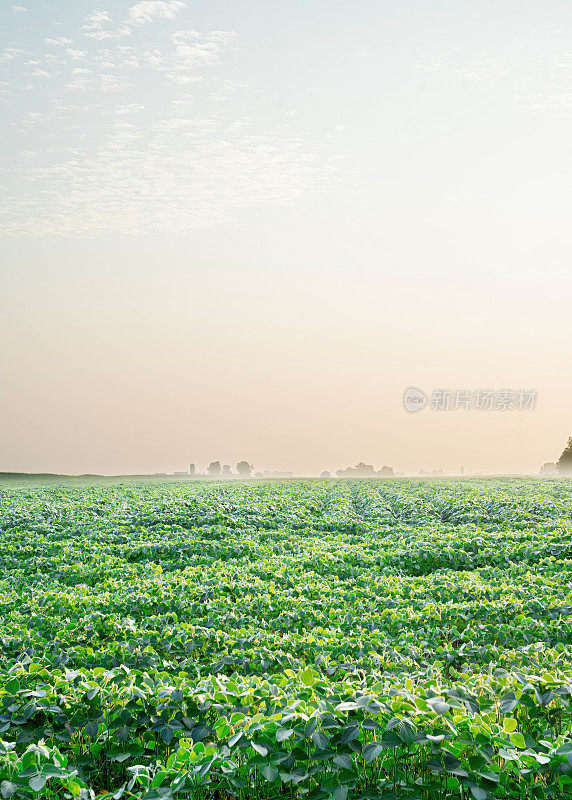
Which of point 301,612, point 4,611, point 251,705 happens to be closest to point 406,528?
point 301,612

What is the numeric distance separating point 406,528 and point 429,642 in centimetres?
684

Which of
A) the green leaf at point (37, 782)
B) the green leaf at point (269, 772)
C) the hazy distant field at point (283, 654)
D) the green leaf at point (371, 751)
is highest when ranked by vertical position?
the green leaf at point (371, 751)

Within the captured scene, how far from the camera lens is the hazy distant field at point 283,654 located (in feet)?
10.5

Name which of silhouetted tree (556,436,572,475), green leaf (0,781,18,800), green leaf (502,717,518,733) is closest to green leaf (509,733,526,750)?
green leaf (502,717,518,733)

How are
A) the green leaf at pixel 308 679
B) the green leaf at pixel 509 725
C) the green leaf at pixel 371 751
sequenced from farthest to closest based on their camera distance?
the green leaf at pixel 308 679, the green leaf at pixel 509 725, the green leaf at pixel 371 751

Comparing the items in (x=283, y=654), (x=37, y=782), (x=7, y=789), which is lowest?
(x=283, y=654)

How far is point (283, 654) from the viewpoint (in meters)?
5.97

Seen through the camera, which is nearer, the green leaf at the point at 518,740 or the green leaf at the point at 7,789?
the green leaf at the point at 7,789

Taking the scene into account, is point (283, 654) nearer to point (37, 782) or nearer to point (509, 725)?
point (509, 725)

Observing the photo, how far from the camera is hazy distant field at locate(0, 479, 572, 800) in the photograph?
3.20 m

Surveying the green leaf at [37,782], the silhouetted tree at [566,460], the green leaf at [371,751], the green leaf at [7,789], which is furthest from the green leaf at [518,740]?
the silhouetted tree at [566,460]

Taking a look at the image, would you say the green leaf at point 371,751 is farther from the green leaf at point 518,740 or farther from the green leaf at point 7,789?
the green leaf at point 7,789

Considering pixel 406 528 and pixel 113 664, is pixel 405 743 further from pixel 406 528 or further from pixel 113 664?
pixel 406 528

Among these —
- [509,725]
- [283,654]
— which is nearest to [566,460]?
[283,654]
